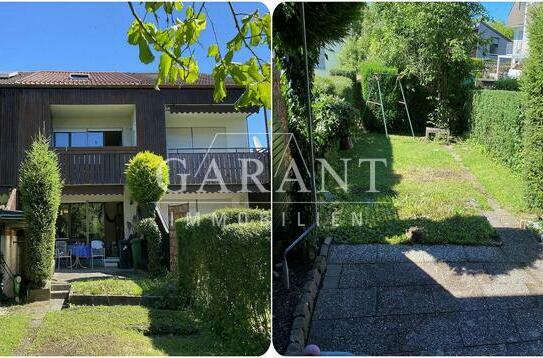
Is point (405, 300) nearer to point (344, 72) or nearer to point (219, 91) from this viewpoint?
point (344, 72)

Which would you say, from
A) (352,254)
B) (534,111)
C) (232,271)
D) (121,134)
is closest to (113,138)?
(121,134)

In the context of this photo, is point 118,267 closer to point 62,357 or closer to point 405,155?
point 62,357

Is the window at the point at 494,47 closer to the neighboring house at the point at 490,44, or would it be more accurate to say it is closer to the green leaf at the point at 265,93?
the neighboring house at the point at 490,44

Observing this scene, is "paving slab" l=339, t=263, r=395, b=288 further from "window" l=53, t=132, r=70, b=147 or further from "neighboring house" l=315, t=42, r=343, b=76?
"window" l=53, t=132, r=70, b=147

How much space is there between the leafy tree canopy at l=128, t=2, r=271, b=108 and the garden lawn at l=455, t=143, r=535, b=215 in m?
0.88

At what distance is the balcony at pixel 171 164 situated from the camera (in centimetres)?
148

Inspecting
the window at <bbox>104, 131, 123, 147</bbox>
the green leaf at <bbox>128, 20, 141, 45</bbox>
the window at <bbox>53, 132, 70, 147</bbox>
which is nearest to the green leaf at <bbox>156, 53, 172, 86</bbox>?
the green leaf at <bbox>128, 20, 141, 45</bbox>

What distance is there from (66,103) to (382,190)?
1.09 meters

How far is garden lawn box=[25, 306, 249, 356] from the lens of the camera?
1651 millimetres

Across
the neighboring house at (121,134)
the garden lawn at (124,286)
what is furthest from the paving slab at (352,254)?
the garden lawn at (124,286)

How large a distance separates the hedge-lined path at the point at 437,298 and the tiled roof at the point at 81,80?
88 centimetres

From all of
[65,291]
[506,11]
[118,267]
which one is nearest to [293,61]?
[506,11]

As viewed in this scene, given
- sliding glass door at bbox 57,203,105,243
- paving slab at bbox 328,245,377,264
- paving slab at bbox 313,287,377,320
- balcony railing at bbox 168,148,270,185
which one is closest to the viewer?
balcony railing at bbox 168,148,270,185

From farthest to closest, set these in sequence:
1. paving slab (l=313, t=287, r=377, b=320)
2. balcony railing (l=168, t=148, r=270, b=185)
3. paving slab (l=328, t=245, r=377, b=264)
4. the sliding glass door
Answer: paving slab (l=328, t=245, r=377, b=264) → paving slab (l=313, t=287, r=377, b=320) → the sliding glass door → balcony railing (l=168, t=148, r=270, b=185)
